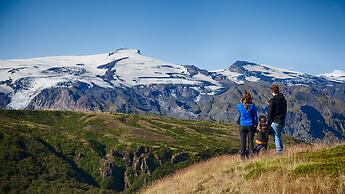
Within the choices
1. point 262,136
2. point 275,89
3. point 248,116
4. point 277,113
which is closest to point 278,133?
point 277,113

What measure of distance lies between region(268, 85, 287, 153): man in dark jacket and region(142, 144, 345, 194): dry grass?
5.29ft

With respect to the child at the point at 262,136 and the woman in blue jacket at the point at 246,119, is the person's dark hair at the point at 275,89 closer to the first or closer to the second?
the woman in blue jacket at the point at 246,119

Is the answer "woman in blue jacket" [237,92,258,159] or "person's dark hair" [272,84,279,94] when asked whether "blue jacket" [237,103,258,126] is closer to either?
"woman in blue jacket" [237,92,258,159]

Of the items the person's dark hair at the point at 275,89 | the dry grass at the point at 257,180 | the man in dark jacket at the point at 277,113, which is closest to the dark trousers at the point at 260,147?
the man in dark jacket at the point at 277,113

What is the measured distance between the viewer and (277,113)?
23359mm

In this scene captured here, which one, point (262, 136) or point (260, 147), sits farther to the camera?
point (260, 147)

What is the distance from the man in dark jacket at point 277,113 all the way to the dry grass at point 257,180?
161 centimetres

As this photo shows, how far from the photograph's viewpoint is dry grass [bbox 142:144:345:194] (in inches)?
524

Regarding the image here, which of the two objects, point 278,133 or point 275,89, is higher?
point 275,89

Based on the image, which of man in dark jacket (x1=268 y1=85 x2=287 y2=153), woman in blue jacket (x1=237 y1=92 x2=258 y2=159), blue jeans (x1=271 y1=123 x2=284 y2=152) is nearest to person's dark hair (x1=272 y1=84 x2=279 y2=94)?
man in dark jacket (x1=268 y1=85 x2=287 y2=153)

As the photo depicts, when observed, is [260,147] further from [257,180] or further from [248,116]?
[257,180]

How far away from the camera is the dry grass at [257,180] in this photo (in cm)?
1332

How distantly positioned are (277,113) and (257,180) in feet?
26.4

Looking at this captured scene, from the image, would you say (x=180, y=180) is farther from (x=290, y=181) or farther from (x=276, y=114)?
(x=290, y=181)
